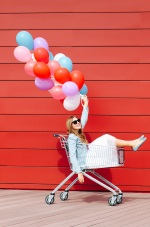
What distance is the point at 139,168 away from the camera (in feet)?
16.9

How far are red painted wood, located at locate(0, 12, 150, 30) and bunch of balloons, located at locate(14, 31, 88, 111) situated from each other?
3.15ft

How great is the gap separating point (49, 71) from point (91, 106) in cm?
114

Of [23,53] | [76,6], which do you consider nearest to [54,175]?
[23,53]

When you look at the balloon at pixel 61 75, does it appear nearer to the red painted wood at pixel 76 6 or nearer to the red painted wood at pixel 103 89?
the red painted wood at pixel 103 89

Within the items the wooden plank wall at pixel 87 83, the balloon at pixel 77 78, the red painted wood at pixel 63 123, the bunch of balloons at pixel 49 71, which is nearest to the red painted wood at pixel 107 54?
the wooden plank wall at pixel 87 83

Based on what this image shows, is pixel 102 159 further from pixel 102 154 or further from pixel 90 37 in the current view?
pixel 90 37

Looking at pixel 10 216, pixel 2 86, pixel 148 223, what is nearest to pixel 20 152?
pixel 2 86

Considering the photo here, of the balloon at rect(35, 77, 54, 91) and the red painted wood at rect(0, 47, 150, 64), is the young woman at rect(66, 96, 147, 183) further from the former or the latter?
the red painted wood at rect(0, 47, 150, 64)

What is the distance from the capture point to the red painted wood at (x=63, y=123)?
5.15 metres

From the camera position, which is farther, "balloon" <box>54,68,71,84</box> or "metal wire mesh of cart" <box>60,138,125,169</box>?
"metal wire mesh of cart" <box>60,138,125,169</box>

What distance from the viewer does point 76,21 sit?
527cm

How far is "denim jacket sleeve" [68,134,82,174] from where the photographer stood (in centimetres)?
429

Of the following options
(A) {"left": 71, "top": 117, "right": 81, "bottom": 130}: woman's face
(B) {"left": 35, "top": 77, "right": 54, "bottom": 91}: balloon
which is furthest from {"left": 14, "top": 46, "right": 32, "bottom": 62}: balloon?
(A) {"left": 71, "top": 117, "right": 81, "bottom": 130}: woman's face

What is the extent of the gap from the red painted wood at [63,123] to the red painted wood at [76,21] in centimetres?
105
